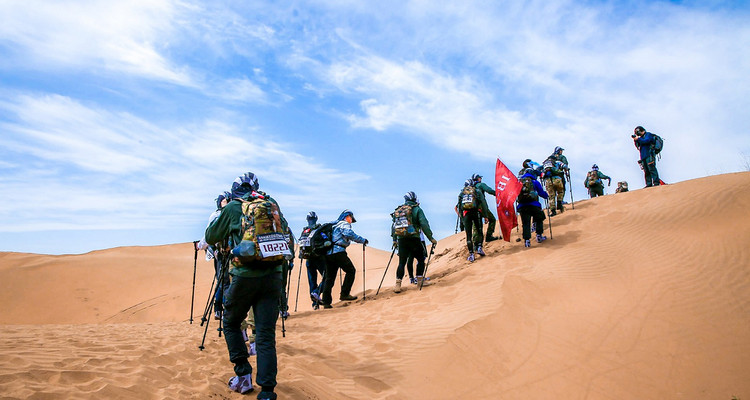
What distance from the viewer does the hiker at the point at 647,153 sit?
13727 millimetres

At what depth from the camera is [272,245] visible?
453 cm

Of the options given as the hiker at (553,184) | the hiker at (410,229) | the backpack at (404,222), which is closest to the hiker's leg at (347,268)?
the hiker at (410,229)

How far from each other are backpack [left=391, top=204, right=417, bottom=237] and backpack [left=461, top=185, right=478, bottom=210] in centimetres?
159

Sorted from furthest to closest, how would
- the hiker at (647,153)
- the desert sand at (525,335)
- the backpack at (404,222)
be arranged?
the hiker at (647,153) < the backpack at (404,222) < the desert sand at (525,335)

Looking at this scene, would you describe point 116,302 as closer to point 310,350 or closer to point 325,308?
point 325,308

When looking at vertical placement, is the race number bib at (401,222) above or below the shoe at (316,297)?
above

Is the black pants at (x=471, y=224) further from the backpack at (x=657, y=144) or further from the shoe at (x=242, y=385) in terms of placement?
the shoe at (x=242, y=385)

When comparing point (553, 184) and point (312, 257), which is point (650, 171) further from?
point (312, 257)

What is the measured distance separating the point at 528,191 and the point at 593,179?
8016 millimetres

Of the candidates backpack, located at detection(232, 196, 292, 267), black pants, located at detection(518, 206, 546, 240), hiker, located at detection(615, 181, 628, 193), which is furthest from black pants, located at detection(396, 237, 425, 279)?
hiker, located at detection(615, 181, 628, 193)

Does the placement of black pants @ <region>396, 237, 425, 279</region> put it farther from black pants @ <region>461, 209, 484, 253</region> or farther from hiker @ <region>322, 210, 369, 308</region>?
black pants @ <region>461, 209, 484, 253</region>

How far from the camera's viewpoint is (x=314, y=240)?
1093 cm

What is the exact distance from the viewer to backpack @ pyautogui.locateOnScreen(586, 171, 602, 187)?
17.5m

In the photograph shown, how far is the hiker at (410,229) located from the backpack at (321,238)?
5.29ft
